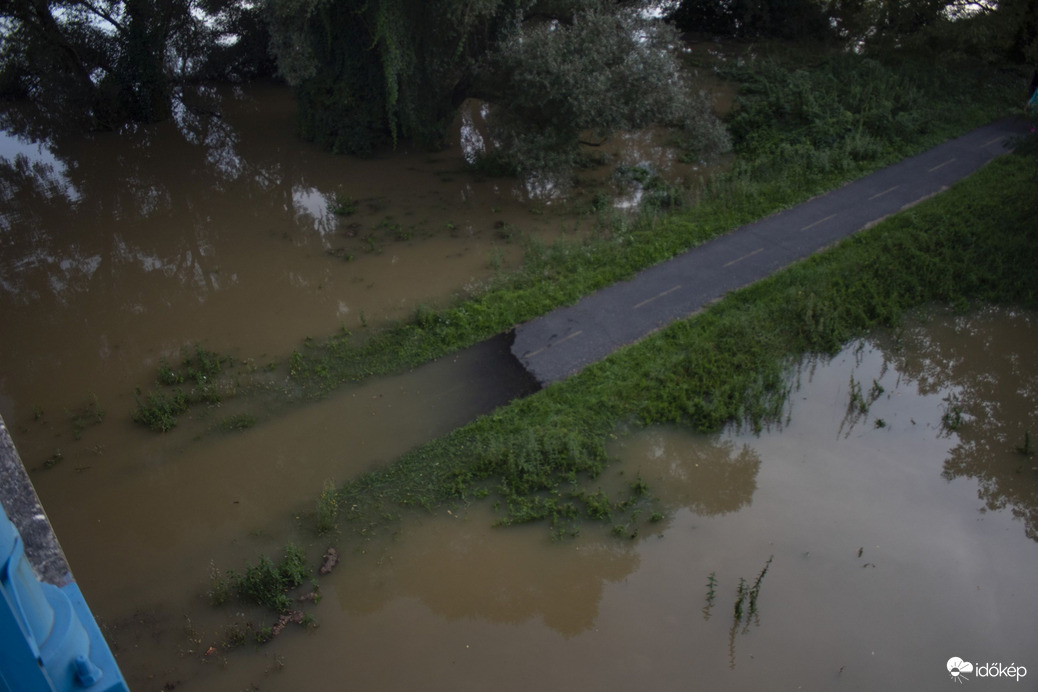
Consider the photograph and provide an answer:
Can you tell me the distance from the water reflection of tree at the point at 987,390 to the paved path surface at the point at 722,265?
2.27 m

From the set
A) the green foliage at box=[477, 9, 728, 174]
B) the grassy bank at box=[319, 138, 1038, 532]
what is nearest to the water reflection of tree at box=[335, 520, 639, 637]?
the grassy bank at box=[319, 138, 1038, 532]

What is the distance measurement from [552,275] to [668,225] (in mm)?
2334

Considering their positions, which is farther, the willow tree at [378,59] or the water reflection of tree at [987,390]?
the willow tree at [378,59]

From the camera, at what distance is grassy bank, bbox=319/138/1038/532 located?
25.3ft

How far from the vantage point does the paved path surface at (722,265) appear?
9664mm

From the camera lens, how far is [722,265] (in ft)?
36.3

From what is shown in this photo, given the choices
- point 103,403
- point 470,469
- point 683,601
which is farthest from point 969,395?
point 103,403

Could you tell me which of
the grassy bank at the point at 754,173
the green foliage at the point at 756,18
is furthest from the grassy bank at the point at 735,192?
the green foliage at the point at 756,18

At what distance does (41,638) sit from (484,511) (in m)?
5.73

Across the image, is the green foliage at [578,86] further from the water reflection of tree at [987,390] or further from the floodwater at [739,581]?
the floodwater at [739,581]

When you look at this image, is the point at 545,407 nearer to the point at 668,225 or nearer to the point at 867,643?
the point at 867,643

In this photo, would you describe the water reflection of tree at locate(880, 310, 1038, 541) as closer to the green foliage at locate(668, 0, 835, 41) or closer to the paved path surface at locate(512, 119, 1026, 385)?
the paved path surface at locate(512, 119, 1026, 385)

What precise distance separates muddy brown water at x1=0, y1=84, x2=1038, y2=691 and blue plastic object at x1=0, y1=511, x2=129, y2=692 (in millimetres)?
4446

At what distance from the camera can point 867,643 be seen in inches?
250
